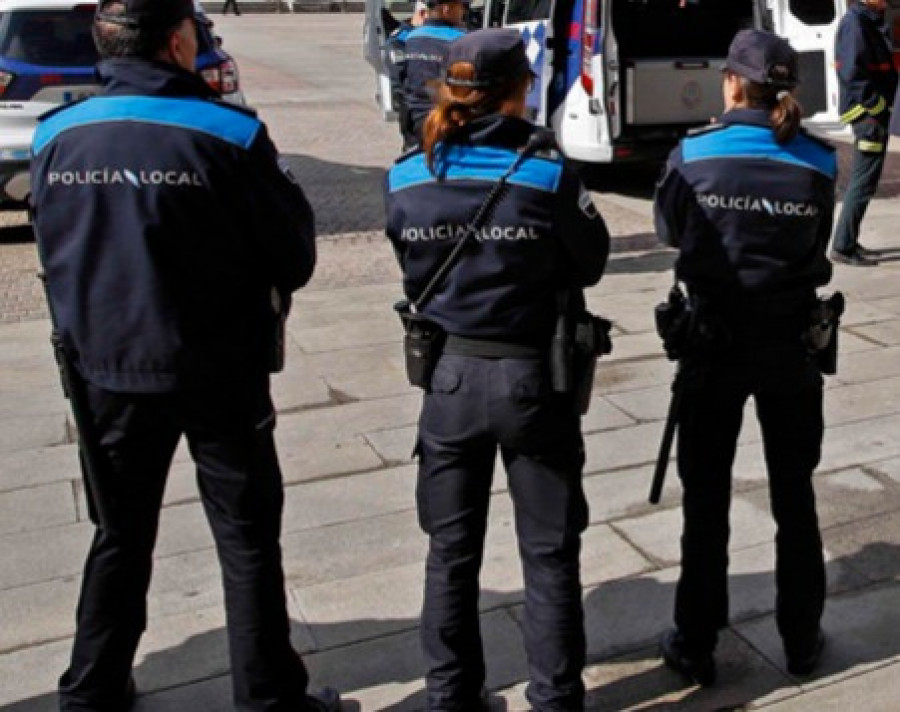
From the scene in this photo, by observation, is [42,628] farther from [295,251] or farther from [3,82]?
[3,82]

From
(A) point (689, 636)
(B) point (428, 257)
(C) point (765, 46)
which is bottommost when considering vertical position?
(A) point (689, 636)

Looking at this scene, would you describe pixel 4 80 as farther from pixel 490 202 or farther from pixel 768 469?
pixel 768 469

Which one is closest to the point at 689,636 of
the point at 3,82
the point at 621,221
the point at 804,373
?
the point at 804,373

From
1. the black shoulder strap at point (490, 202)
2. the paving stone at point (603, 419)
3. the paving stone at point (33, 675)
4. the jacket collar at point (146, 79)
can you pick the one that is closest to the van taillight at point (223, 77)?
the paving stone at point (603, 419)

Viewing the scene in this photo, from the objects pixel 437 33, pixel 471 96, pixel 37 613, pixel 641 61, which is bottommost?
pixel 37 613

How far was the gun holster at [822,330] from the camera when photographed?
3.02 m

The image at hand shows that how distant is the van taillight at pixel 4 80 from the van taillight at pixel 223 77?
4.35 ft

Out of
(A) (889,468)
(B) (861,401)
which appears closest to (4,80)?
(B) (861,401)

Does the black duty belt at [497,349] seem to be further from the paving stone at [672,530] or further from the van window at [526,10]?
the van window at [526,10]

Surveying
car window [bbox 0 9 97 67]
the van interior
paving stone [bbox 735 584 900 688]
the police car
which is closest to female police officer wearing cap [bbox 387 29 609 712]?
paving stone [bbox 735 584 900 688]

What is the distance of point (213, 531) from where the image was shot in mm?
2854

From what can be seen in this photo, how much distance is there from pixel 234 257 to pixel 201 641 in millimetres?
1376

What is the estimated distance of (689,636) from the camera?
320 centimetres

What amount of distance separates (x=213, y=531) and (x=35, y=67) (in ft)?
20.9
